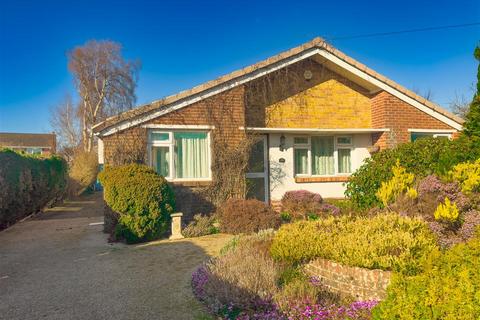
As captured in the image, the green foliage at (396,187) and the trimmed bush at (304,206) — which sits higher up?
the green foliage at (396,187)

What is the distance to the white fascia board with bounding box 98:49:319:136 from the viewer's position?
374 inches

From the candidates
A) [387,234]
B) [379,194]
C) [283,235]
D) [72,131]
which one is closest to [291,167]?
[379,194]

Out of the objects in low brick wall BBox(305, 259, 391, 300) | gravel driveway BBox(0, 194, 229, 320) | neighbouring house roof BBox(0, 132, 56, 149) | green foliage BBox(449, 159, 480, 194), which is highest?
neighbouring house roof BBox(0, 132, 56, 149)

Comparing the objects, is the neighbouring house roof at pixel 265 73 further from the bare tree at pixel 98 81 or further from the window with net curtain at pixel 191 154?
the bare tree at pixel 98 81

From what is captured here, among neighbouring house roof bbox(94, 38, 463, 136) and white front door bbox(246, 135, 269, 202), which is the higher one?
neighbouring house roof bbox(94, 38, 463, 136)

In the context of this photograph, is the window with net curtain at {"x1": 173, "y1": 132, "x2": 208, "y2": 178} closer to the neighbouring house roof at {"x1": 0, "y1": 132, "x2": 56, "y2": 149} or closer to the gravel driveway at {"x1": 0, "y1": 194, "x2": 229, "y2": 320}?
the gravel driveway at {"x1": 0, "y1": 194, "x2": 229, "y2": 320}

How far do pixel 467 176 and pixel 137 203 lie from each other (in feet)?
23.2

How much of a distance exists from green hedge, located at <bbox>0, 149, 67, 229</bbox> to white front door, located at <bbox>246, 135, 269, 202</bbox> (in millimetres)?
7975

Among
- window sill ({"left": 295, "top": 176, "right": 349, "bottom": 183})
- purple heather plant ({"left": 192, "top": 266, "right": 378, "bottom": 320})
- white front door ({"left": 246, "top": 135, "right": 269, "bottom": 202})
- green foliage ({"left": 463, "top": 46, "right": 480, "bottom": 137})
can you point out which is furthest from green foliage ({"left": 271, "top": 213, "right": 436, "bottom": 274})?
window sill ({"left": 295, "top": 176, "right": 349, "bottom": 183})

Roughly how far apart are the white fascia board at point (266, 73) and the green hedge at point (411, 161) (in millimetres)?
4191

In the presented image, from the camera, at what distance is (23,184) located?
11.5m

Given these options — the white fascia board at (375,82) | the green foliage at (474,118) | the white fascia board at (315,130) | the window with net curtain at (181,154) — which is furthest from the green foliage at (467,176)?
the window with net curtain at (181,154)

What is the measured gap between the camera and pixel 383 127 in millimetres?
11781

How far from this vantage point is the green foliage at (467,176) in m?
5.62
